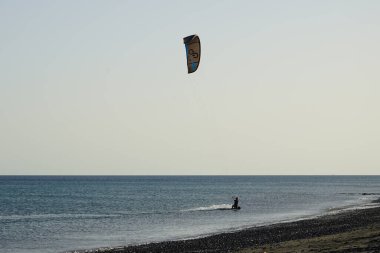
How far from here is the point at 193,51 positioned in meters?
25.6

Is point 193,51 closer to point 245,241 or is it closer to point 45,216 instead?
point 245,241

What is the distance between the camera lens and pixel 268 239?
3484cm

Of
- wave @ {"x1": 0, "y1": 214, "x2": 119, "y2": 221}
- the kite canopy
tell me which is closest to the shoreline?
the kite canopy

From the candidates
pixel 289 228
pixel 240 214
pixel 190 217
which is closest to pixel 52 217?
pixel 190 217

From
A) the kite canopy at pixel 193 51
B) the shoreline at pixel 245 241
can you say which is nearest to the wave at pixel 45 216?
the shoreline at pixel 245 241

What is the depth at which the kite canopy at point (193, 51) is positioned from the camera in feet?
83.4

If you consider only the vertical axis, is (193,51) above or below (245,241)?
above

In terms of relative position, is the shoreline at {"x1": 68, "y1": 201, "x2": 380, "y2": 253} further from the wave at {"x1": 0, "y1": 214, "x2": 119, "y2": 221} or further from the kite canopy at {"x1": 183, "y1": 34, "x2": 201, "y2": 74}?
the wave at {"x1": 0, "y1": 214, "x2": 119, "y2": 221}

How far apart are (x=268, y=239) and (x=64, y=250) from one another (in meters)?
12.6

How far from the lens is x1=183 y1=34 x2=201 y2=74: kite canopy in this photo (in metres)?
25.4

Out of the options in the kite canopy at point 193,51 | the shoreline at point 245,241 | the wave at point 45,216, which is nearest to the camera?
the kite canopy at point 193,51

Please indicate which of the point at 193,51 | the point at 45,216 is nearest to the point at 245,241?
the point at 193,51

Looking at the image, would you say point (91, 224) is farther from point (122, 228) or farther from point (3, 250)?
point (3, 250)

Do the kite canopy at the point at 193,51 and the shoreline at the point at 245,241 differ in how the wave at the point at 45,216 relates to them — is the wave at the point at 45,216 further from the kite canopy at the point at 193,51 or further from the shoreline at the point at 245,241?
the kite canopy at the point at 193,51
